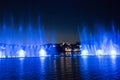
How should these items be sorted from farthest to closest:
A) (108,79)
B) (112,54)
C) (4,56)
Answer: (112,54) < (4,56) < (108,79)

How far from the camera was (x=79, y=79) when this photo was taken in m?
34.8

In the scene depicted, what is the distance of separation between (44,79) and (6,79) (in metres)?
4.84

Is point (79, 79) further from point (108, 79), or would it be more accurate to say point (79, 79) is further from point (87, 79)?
point (108, 79)

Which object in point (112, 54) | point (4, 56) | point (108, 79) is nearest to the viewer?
point (108, 79)

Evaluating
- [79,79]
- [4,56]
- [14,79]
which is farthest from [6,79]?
[4,56]

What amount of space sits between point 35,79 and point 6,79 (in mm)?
3732

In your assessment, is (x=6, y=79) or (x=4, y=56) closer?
(x=6, y=79)

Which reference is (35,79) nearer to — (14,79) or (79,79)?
(14,79)

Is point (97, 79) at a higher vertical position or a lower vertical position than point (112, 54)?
lower

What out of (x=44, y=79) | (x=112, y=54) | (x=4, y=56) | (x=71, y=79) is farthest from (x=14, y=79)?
(x=112, y=54)

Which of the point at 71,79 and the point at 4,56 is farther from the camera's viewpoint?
the point at 4,56

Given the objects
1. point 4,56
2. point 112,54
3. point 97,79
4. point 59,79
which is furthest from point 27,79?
point 112,54

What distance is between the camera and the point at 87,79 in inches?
1363

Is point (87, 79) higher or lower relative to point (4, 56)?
lower
